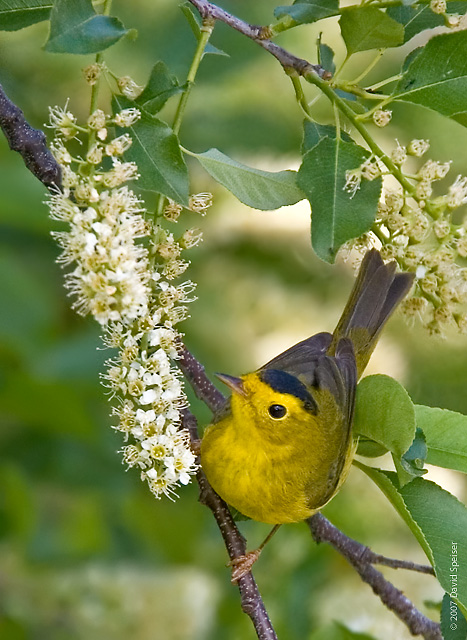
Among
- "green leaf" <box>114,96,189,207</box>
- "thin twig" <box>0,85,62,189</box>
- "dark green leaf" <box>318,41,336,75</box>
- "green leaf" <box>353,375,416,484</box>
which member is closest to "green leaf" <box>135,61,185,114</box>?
"green leaf" <box>114,96,189,207</box>

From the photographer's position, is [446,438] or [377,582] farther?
[377,582]

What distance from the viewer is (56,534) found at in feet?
12.1

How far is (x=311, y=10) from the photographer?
5.53ft

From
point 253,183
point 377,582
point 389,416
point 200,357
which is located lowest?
point 200,357

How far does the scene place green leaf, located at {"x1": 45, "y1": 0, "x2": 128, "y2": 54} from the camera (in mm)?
1507

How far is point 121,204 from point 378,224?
55 centimetres

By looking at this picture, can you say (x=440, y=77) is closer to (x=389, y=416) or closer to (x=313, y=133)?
(x=313, y=133)

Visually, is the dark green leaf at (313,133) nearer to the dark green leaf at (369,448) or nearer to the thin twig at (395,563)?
the dark green leaf at (369,448)

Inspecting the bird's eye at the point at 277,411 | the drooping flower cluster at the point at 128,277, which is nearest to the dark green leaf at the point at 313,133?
the drooping flower cluster at the point at 128,277

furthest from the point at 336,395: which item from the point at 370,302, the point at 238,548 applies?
the point at 238,548

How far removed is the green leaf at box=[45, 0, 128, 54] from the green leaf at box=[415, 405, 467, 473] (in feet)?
3.32

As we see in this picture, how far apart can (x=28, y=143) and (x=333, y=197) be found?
0.65 m

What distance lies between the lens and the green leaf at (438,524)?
176 cm

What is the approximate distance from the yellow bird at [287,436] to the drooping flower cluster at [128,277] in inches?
20.7
